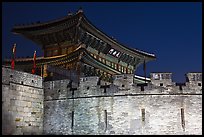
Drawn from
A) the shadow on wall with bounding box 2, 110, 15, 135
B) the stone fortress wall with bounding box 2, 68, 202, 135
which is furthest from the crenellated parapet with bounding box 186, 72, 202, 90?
the shadow on wall with bounding box 2, 110, 15, 135

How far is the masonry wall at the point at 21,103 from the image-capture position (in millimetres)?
12688

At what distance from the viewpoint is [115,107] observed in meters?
13.3

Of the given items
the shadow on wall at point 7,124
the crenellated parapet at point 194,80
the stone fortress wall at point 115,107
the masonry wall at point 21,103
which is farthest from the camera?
the crenellated parapet at point 194,80

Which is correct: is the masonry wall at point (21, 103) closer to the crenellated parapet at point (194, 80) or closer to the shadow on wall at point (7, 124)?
the shadow on wall at point (7, 124)

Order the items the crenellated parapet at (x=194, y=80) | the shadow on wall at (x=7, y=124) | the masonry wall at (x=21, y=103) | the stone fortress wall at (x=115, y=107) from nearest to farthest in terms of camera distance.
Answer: the shadow on wall at (x=7, y=124), the masonry wall at (x=21, y=103), the stone fortress wall at (x=115, y=107), the crenellated parapet at (x=194, y=80)

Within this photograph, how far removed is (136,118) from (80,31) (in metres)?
9.92

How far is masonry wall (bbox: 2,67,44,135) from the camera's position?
41.6 feet

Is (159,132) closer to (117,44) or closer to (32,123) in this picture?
(32,123)

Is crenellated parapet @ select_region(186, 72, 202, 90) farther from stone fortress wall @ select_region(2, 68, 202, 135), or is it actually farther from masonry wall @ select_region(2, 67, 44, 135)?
masonry wall @ select_region(2, 67, 44, 135)

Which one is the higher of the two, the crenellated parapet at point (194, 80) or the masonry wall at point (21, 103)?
the crenellated parapet at point (194, 80)

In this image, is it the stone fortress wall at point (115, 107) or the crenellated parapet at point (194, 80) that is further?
the crenellated parapet at point (194, 80)

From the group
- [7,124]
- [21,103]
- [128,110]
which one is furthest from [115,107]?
[7,124]

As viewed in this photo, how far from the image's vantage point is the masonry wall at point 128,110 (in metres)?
12.9

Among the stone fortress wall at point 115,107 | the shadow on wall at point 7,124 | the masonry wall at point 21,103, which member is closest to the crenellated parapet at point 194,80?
the stone fortress wall at point 115,107
